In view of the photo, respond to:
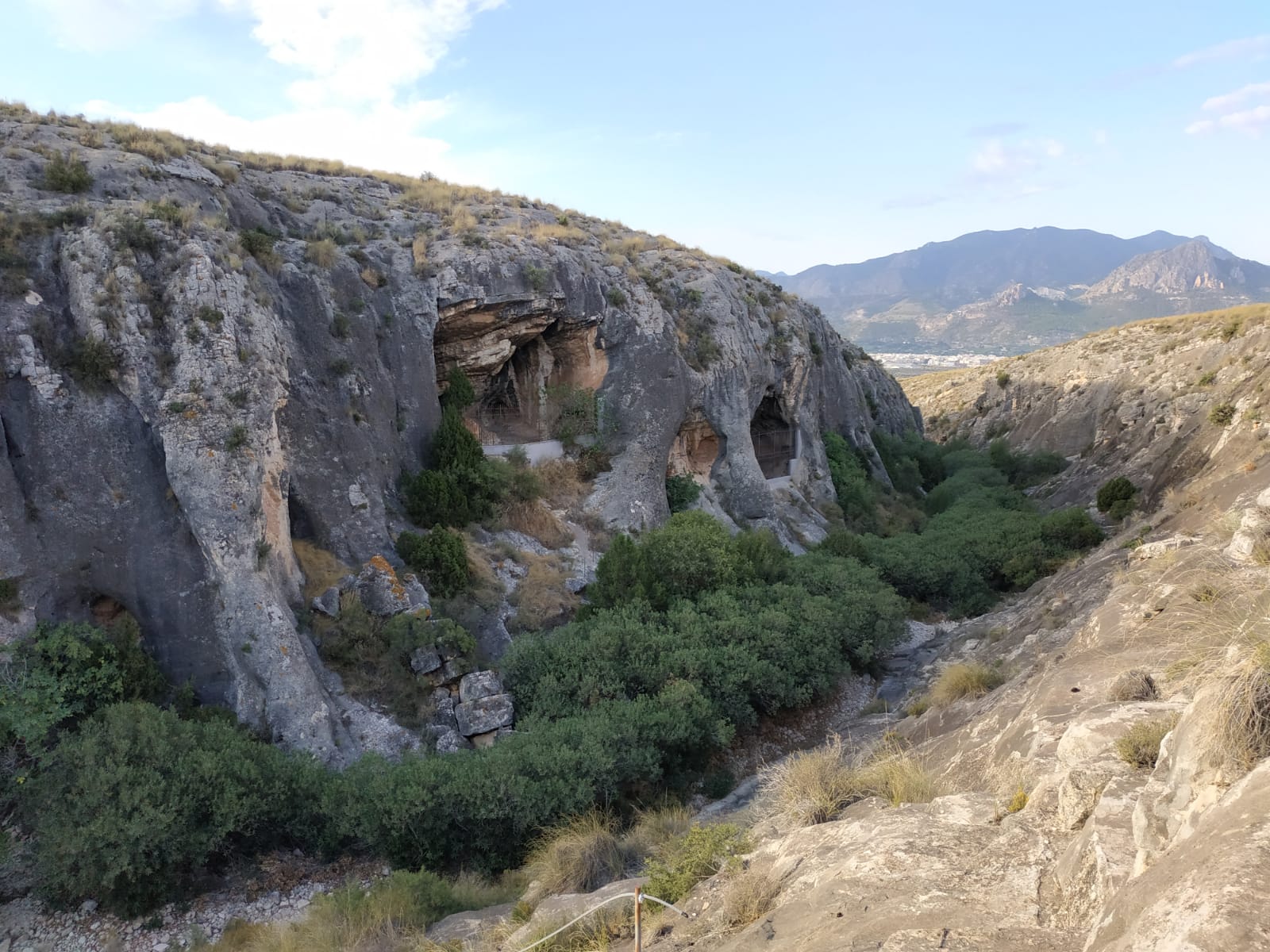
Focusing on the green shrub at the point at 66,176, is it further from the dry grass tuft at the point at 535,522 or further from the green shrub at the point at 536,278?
the dry grass tuft at the point at 535,522

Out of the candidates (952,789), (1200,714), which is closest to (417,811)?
(952,789)

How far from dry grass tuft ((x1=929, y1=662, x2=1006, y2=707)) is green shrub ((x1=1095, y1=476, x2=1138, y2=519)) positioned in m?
17.2

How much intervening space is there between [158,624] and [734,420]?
18.8m

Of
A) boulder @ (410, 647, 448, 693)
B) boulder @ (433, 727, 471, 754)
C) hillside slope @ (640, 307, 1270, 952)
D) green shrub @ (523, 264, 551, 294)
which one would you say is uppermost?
green shrub @ (523, 264, 551, 294)

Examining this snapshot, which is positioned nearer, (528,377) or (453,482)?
(453,482)

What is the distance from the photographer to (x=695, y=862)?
6953 mm

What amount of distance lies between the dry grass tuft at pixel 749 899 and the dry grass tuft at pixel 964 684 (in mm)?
7081

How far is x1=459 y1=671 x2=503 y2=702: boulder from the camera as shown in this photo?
13625 millimetres

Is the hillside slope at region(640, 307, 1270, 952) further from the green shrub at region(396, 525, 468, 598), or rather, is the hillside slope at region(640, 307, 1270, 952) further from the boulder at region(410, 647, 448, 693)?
the green shrub at region(396, 525, 468, 598)

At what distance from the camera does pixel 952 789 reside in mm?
7008

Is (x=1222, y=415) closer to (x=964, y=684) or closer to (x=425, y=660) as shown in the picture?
(x=964, y=684)

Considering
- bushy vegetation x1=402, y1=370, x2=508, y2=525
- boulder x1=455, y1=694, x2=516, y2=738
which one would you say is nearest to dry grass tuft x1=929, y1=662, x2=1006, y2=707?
boulder x1=455, y1=694, x2=516, y2=738

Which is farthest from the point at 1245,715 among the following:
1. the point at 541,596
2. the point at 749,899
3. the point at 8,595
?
the point at 8,595

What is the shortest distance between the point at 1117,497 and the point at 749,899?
2688 cm
